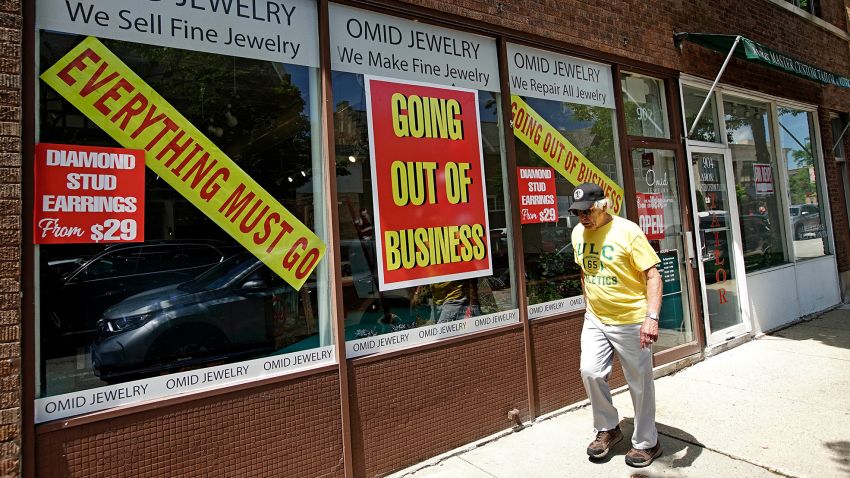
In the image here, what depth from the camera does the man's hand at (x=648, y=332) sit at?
3.14 metres

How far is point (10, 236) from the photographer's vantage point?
7.98 feet

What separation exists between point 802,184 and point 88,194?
974 cm

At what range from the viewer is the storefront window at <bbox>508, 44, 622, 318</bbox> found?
462cm

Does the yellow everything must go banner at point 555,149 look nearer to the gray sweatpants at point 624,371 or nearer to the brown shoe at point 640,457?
the gray sweatpants at point 624,371

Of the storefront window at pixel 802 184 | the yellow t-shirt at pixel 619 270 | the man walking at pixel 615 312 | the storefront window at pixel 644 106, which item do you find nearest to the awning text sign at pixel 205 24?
the man walking at pixel 615 312

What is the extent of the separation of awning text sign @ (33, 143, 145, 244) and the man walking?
2681mm

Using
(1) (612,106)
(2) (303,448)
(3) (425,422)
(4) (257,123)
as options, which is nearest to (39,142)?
(4) (257,123)

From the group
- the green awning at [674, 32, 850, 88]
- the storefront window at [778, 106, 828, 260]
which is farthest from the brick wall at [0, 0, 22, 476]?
the storefront window at [778, 106, 828, 260]

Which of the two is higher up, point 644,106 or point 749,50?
point 749,50

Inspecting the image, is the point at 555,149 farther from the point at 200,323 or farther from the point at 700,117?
the point at 200,323

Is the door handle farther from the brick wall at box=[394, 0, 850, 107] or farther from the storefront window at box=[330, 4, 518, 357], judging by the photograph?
the storefront window at box=[330, 4, 518, 357]

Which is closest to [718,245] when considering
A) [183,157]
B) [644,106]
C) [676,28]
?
[644,106]

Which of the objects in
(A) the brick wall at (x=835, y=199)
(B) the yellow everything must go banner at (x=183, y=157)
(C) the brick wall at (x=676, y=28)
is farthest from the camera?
(A) the brick wall at (x=835, y=199)

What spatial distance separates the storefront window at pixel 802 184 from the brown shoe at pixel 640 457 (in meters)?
6.11
